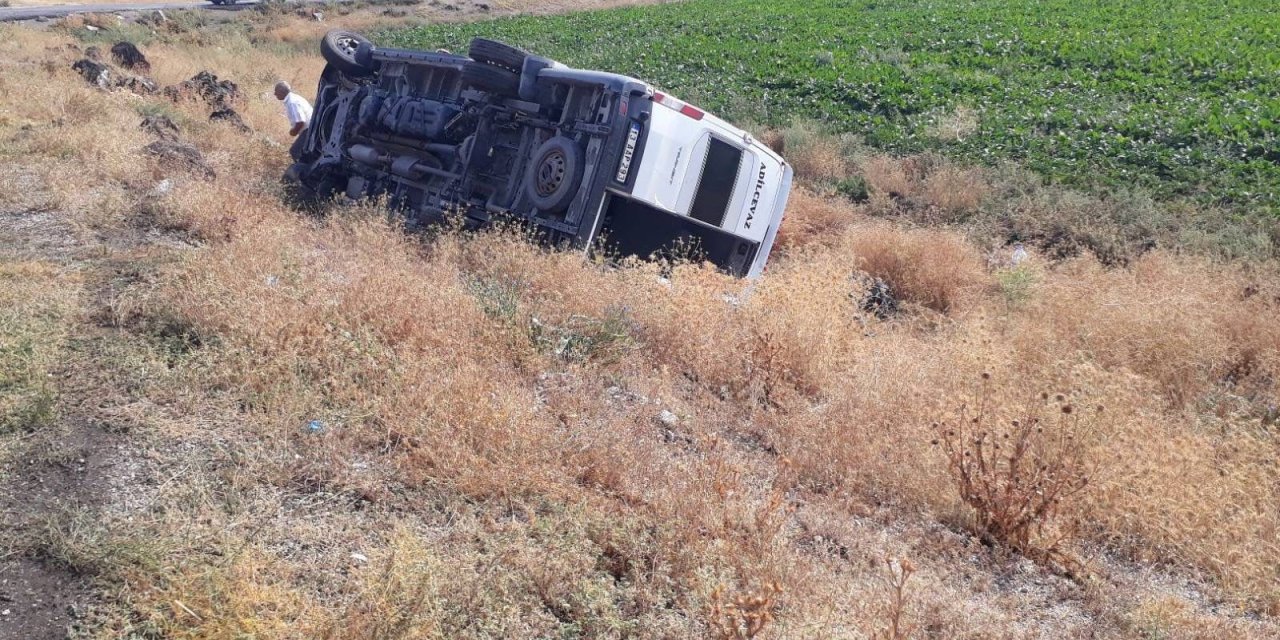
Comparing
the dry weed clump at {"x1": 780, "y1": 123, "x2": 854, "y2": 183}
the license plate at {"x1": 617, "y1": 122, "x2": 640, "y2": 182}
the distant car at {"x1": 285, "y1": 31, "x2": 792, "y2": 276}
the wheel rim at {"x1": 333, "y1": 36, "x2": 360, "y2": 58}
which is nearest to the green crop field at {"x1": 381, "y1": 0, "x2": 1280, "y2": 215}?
the dry weed clump at {"x1": 780, "y1": 123, "x2": 854, "y2": 183}

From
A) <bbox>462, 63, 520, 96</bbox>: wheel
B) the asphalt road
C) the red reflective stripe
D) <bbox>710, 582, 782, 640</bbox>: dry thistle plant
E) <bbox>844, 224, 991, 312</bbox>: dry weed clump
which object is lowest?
the asphalt road

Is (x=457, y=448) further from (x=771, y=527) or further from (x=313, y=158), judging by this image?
(x=313, y=158)

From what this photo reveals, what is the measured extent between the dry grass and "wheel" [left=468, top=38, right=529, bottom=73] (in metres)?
1.96

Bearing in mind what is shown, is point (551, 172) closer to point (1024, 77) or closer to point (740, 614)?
point (740, 614)

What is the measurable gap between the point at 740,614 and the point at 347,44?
1130 centimetres

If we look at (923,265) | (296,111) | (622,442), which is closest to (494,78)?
(923,265)

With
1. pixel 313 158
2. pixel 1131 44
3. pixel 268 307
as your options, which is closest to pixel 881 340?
pixel 268 307

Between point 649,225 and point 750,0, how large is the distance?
27103 millimetres

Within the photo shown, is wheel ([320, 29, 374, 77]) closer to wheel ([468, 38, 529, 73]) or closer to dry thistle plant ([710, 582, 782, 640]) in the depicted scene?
wheel ([468, 38, 529, 73])

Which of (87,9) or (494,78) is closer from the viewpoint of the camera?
(494,78)

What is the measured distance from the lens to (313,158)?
12.5m

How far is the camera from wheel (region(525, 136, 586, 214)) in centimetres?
864

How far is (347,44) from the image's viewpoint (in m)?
13.0

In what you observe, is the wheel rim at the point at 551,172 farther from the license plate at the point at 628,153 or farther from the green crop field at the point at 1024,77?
the green crop field at the point at 1024,77
